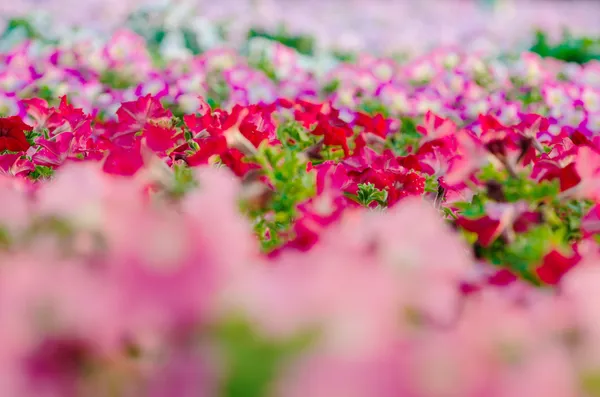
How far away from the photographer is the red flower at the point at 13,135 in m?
1.62

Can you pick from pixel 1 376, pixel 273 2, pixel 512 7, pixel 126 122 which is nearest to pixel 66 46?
pixel 126 122

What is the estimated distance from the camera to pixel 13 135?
65.2 inches

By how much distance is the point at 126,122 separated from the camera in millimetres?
1676

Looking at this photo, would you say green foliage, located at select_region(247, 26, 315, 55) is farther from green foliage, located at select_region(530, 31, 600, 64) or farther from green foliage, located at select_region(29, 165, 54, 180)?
green foliage, located at select_region(29, 165, 54, 180)

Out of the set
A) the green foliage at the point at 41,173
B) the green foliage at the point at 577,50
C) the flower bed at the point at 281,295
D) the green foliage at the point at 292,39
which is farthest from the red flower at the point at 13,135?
the green foliage at the point at 577,50

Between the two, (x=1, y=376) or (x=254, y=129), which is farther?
(x=254, y=129)

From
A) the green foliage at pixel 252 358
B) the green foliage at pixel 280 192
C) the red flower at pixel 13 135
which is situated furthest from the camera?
the red flower at pixel 13 135

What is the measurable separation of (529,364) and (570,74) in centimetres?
394

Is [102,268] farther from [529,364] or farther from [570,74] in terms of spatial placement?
[570,74]

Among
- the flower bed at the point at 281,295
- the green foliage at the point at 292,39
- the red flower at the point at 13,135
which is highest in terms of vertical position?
the flower bed at the point at 281,295

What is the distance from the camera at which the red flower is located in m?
1.62

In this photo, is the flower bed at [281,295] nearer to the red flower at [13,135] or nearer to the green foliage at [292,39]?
the red flower at [13,135]

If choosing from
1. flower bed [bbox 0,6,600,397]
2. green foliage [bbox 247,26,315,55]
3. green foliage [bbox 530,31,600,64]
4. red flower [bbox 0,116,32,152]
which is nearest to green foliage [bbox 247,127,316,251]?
flower bed [bbox 0,6,600,397]

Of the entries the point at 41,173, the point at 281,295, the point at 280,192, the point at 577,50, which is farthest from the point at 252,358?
the point at 577,50
